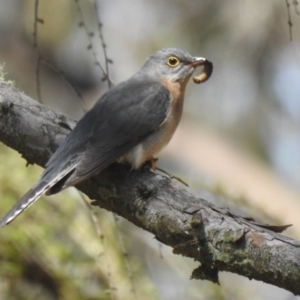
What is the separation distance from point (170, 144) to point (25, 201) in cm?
518

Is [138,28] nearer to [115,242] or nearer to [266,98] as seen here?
[266,98]

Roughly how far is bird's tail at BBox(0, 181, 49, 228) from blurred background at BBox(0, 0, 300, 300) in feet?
1.55

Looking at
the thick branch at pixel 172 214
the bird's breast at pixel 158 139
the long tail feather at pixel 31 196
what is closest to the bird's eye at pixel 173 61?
the bird's breast at pixel 158 139

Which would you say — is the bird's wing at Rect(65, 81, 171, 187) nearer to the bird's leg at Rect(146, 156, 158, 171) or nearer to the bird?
the bird

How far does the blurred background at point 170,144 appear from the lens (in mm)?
4906

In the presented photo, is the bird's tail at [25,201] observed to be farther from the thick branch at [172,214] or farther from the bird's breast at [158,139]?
the bird's breast at [158,139]

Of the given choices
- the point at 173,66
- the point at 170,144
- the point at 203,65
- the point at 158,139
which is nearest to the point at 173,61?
the point at 173,66

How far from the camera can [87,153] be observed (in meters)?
4.00

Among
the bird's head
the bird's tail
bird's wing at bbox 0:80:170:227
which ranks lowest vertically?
the bird's tail

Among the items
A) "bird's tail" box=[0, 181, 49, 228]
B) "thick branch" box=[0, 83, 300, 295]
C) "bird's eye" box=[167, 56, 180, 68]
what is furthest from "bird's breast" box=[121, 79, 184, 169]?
"bird's tail" box=[0, 181, 49, 228]

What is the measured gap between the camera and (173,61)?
509 cm

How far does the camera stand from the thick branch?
312 centimetres

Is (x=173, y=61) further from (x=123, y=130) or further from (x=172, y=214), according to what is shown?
(x=172, y=214)

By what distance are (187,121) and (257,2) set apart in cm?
201
